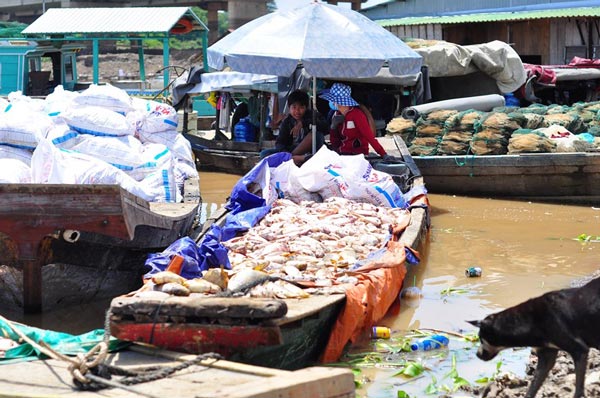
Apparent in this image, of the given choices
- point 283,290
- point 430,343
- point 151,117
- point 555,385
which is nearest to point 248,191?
point 151,117

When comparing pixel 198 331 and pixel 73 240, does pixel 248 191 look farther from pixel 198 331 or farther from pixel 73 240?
pixel 198 331

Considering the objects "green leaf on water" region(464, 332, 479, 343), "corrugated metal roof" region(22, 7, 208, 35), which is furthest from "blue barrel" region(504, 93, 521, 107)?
"green leaf on water" region(464, 332, 479, 343)

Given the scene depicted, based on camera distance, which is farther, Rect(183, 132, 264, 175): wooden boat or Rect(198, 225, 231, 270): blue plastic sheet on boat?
Rect(183, 132, 264, 175): wooden boat

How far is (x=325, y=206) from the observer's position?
824 centimetres

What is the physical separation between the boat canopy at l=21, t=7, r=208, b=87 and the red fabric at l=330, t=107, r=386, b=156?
10.1m

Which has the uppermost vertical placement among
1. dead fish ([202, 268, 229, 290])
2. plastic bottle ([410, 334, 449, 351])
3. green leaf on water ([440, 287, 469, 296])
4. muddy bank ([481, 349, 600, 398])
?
dead fish ([202, 268, 229, 290])

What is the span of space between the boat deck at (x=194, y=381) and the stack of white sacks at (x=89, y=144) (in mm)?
2728

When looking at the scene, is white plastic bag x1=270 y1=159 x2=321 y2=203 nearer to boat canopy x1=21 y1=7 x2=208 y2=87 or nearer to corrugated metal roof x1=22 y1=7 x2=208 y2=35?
boat canopy x1=21 y1=7 x2=208 y2=87

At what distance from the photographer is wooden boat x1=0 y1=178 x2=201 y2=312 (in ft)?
20.6

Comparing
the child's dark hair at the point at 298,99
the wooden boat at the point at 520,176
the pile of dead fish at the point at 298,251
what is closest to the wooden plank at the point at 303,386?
the pile of dead fish at the point at 298,251

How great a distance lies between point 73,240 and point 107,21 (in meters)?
14.7

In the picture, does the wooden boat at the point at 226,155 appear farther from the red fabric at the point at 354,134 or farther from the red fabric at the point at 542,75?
the red fabric at the point at 542,75

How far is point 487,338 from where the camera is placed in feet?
14.9

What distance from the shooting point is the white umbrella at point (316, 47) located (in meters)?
9.23
